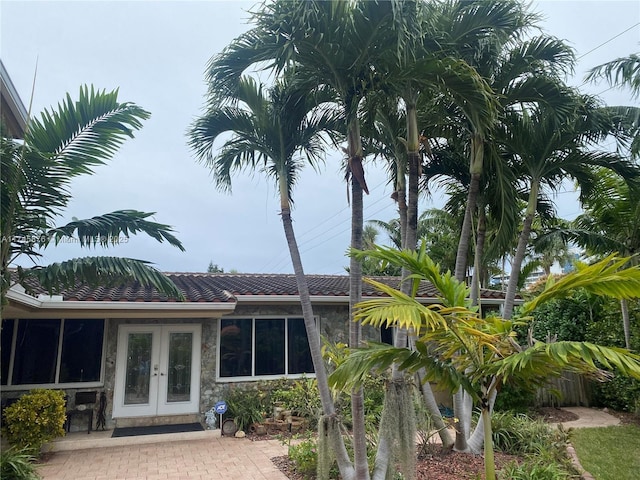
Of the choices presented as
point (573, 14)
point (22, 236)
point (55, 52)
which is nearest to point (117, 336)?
point (22, 236)

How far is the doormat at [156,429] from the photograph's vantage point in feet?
28.2

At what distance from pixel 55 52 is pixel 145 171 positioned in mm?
7367

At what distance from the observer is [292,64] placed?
14.4ft


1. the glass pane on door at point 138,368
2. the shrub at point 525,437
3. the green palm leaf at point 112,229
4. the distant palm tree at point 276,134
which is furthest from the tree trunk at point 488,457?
the glass pane on door at point 138,368

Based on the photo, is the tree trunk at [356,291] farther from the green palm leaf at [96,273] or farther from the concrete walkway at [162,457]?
the green palm leaf at [96,273]

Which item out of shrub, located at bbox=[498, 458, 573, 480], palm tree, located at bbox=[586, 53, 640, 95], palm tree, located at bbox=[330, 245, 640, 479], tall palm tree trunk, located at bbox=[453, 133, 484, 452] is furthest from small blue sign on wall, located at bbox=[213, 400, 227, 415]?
palm tree, located at bbox=[586, 53, 640, 95]

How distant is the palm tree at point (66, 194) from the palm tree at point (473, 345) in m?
3.10

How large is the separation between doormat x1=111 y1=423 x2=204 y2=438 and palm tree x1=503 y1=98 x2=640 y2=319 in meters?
6.92

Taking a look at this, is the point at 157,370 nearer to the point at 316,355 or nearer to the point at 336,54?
the point at 316,355

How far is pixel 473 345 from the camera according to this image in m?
4.05

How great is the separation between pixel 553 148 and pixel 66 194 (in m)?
7.22

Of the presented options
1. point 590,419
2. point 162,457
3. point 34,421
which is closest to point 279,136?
point 162,457

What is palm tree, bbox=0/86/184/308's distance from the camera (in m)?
5.07

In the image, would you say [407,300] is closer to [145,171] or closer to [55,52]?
[55,52]
